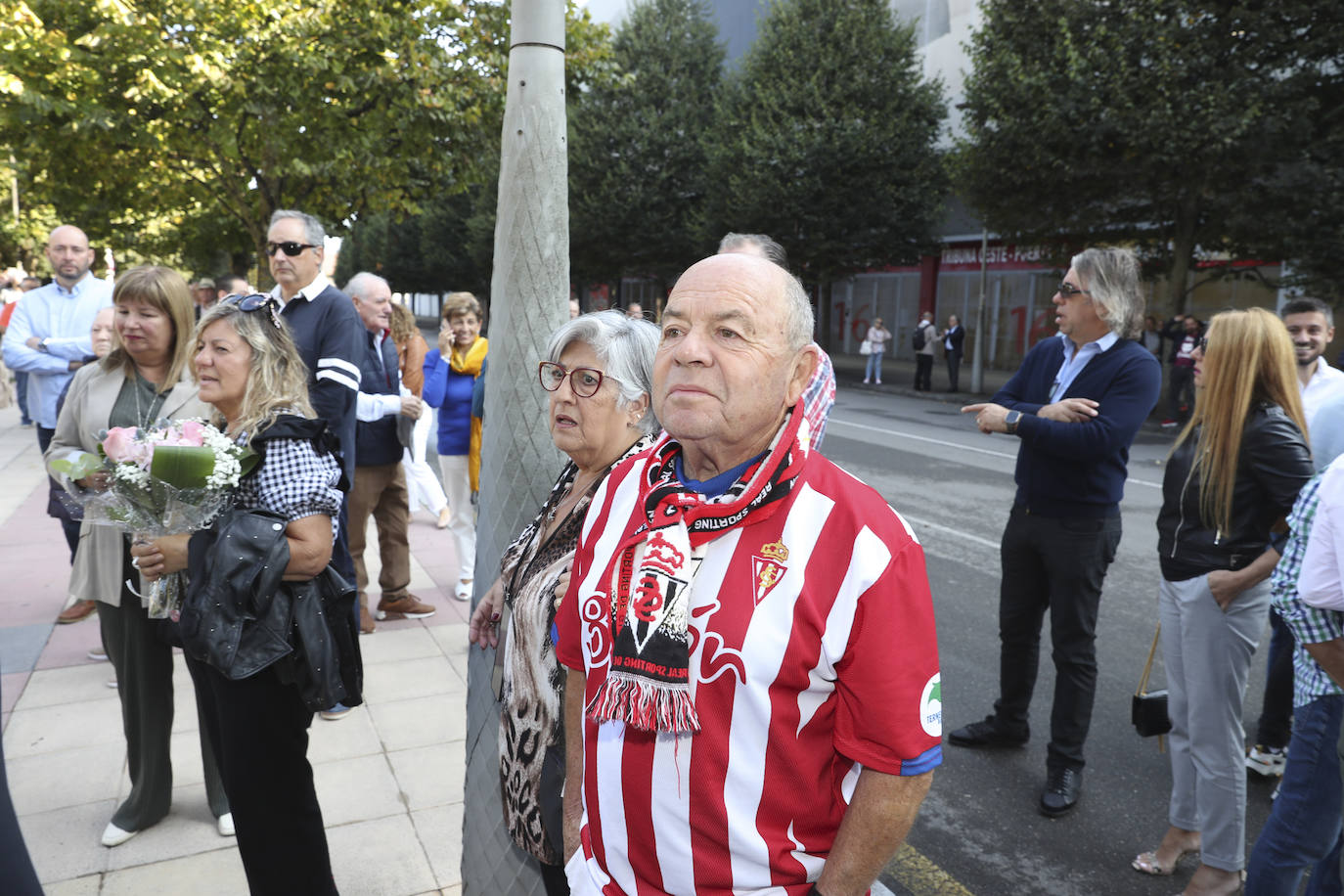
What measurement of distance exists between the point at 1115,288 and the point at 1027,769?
2.09 meters

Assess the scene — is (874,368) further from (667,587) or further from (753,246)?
(667,587)

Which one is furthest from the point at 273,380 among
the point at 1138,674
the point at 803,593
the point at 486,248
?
the point at 486,248

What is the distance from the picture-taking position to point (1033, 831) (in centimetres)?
369

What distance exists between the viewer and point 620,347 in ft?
7.58

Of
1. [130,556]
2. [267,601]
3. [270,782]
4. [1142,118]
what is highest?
[1142,118]

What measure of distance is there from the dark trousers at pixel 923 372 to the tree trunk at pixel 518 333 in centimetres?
2148

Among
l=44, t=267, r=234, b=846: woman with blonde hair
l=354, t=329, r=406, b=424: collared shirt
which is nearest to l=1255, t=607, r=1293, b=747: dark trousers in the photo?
l=44, t=267, r=234, b=846: woman with blonde hair

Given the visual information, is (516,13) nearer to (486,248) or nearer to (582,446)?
(582,446)

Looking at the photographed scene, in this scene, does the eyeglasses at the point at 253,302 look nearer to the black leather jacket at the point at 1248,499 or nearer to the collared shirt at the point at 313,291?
the collared shirt at the point at 313,291

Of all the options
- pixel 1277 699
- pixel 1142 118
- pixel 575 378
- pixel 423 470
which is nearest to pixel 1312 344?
pixel 1277 699

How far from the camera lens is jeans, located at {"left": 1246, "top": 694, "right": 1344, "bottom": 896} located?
96.9 inches

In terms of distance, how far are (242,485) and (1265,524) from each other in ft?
10.7

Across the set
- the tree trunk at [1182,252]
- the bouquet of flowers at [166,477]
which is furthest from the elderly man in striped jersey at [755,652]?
the tree trunk at [1182,252]

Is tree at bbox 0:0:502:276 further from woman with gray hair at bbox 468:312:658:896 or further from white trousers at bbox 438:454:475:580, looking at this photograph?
woman with gray hair at bbox 468:312:658:896
